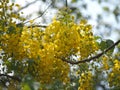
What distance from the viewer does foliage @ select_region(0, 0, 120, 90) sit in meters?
3.56

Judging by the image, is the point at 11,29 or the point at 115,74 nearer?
the point at 11,29

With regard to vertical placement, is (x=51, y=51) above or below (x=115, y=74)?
above

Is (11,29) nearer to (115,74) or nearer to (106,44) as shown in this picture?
(106,44)

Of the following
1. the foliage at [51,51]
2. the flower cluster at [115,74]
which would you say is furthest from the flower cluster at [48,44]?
the flower cluster at [115,74]

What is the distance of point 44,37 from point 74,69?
2.75ft

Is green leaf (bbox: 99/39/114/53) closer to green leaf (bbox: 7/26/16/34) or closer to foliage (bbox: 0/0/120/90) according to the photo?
foliage (bbox: 0/0/120/90)

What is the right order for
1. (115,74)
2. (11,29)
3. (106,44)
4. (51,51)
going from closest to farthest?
(106,44), (51,51), (11,29), (115,74)

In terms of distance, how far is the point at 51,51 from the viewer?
3.53 meters

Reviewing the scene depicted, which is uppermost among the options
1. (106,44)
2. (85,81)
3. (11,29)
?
(11,29)

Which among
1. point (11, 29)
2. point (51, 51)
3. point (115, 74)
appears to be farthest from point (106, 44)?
point (11, 29)

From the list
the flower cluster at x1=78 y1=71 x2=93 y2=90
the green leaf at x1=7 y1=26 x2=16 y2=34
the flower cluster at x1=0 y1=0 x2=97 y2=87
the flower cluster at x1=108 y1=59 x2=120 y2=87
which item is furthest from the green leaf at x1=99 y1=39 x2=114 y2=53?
the green leaf at x1=7 y1=26 x2=16 y2=34


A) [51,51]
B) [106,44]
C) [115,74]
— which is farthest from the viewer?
[115,74]

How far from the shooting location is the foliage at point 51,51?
11.7ft

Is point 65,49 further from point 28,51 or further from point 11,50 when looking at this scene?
point 11,50
